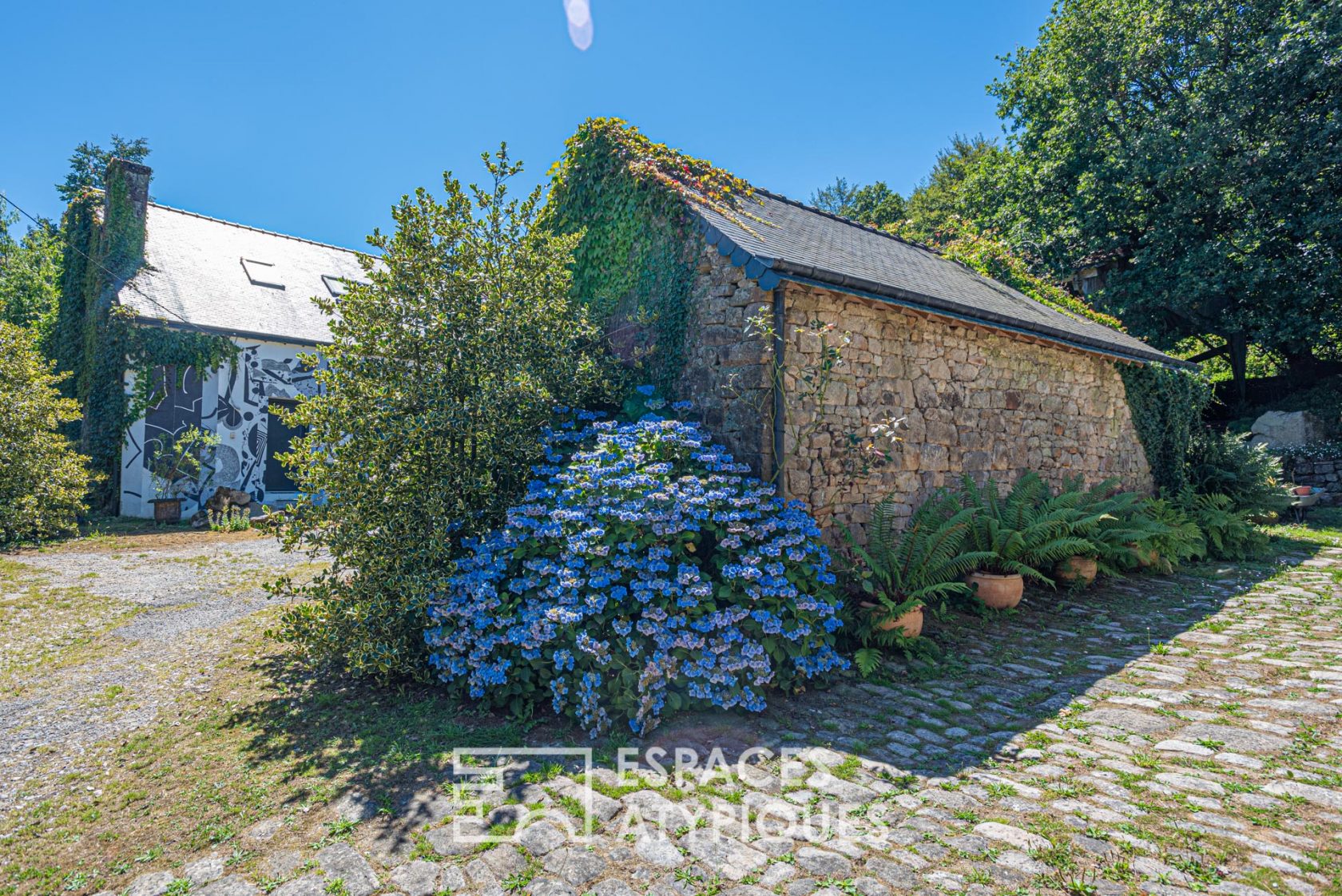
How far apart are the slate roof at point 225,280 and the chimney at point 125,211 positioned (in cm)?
22

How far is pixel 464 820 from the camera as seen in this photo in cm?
285

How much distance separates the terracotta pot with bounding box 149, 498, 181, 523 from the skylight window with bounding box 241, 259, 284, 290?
16.1ft

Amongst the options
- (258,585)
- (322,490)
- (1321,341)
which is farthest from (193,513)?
(1321,341)

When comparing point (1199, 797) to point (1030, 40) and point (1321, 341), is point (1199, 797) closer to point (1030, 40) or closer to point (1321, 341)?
point (1321, 341)

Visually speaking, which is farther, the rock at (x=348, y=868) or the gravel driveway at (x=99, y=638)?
the gravel driveway at (x=99, y=638)

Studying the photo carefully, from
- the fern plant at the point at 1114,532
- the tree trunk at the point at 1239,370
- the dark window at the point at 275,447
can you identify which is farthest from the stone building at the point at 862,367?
the tree trunk at the point at 1239,370

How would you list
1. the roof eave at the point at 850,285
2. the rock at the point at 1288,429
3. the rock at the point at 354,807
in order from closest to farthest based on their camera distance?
the rock at the point at 354,807 → the roof eave at the point at 850,285 → the rock at the point at 1288,429

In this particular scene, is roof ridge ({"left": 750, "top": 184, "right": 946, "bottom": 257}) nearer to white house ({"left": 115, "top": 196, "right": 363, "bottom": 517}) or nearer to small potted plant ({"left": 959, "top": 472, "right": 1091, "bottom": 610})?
small potted plant ({"left": 959, "top": 472, "right": 1091, "bottom": 610})

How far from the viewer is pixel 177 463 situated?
11.7 meters

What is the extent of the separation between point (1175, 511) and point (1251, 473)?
3062 mm

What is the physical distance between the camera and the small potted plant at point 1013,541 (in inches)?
245

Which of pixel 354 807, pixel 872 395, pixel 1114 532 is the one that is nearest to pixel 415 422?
pixel 354 807

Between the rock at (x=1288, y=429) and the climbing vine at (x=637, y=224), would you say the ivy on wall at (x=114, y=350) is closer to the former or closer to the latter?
the climbing vine at (x=637, y=224)

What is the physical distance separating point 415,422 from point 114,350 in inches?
421
